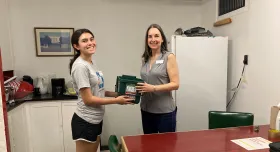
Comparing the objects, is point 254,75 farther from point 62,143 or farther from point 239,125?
point 62,143

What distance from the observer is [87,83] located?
1538mm

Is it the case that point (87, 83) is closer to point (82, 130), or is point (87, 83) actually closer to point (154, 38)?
point (82, 130)

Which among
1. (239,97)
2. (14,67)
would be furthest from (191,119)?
(14,67)

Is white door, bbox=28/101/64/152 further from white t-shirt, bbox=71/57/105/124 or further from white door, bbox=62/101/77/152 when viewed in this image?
white t-shirt, bbox=71/57/105/124

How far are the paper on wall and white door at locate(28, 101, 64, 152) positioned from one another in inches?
85.4

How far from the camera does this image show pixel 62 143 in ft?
9.18

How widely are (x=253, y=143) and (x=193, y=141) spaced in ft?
1.27

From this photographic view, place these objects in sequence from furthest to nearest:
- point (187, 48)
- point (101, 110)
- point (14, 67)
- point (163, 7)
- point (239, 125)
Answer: point (163, 7), point (14, 67), point (187, 48), point (239, 125), point (101, 110)

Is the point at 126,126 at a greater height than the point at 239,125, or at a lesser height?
lesser

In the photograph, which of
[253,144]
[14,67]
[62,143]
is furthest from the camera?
[14,67]

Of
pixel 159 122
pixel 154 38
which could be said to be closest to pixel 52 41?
pixel 154 38

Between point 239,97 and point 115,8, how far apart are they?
212cm

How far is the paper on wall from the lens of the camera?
1.35 metres

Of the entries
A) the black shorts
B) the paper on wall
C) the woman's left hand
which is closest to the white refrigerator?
the woman's left hand
